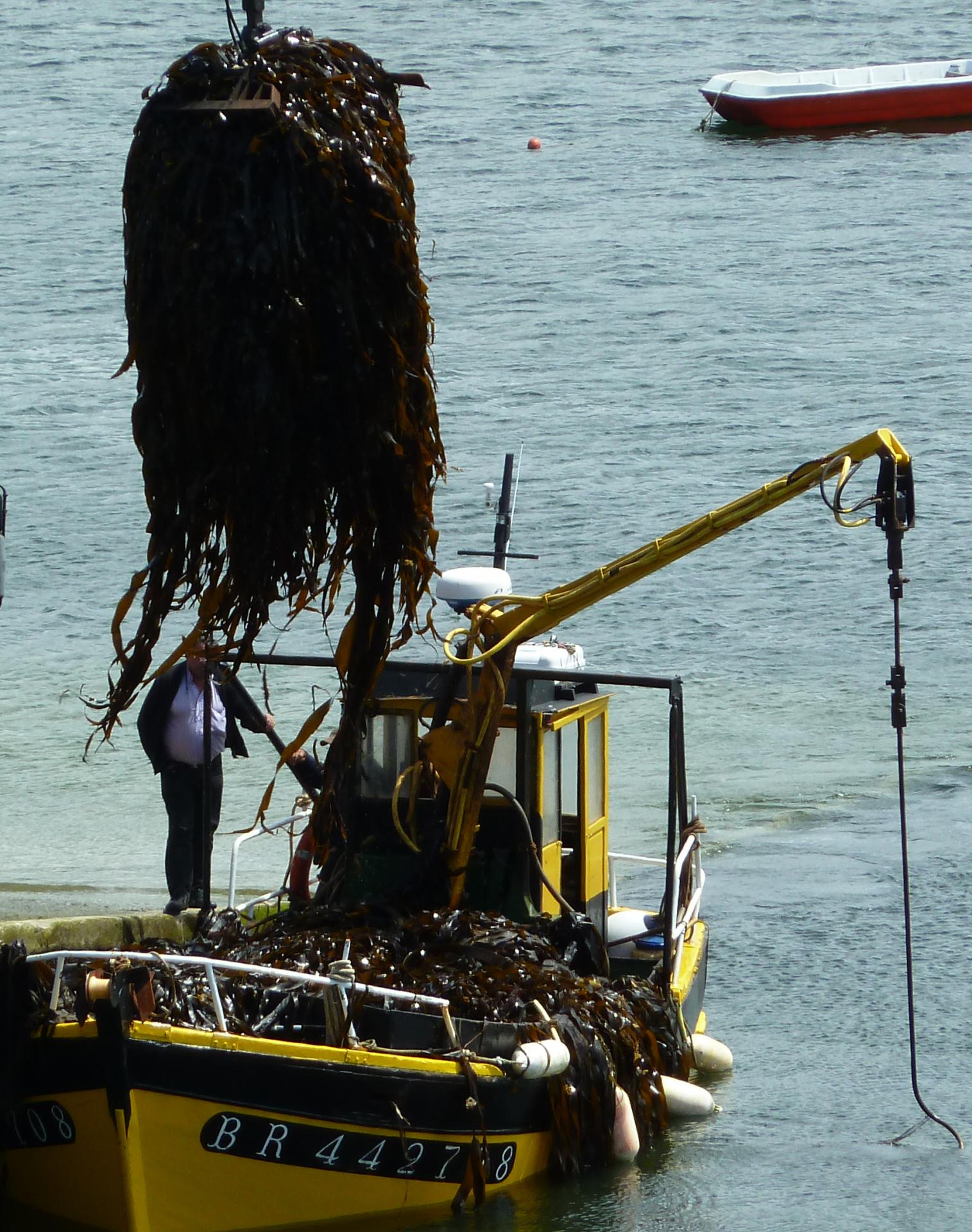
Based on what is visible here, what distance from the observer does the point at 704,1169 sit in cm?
948

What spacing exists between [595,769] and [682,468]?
63.5ft

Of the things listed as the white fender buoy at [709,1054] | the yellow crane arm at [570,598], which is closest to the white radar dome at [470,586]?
the yellow crane arm at [570,598]

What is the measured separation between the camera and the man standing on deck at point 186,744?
36.4 feet

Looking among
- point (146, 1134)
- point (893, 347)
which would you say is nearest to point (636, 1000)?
point (146, 1134)

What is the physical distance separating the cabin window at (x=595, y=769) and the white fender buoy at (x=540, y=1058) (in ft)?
5.71

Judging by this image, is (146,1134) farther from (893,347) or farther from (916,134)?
(916,134)

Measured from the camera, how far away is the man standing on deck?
1110 cm

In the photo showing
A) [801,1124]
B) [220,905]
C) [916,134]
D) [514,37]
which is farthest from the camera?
[514,37]

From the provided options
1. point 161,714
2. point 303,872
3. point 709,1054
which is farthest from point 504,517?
point 709,1054

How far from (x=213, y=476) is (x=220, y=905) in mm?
7630

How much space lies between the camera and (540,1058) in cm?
814

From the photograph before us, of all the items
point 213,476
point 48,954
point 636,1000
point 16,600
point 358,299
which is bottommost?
point 16,600

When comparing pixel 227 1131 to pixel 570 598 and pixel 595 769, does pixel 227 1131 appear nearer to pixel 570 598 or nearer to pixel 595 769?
pixel 570 598

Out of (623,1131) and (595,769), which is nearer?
(623,1131)
